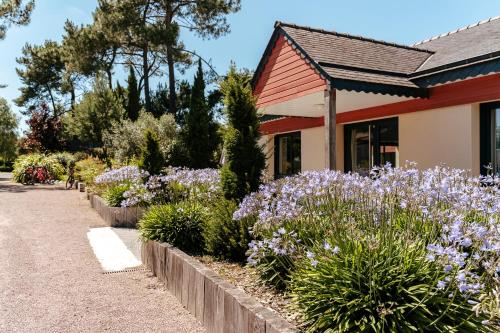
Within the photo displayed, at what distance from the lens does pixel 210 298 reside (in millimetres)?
3961

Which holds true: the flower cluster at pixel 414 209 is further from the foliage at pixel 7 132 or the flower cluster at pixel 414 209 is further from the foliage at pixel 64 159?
the foliage at pixel 7 132

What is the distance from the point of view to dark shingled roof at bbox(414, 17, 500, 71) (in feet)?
26.5

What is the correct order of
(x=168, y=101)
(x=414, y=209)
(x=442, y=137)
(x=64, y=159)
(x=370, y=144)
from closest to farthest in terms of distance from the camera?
(x=414, y=209) < (x=442, y=137) < (x=370, y=144) < (x=64, y=159) < (x=168, y=101)

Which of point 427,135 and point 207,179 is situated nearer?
point 207,179

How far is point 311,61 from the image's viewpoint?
28.2 feet

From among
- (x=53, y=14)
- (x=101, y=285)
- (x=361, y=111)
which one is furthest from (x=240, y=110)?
(x=53, y=14)

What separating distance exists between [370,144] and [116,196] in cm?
Answer: 706

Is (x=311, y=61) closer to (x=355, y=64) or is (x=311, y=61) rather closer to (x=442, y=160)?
(x=355, y=64)

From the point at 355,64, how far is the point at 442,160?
9.42 ft

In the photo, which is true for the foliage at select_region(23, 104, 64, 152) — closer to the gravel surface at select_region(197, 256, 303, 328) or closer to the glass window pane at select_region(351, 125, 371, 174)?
the glass window pane at select_region(351, 125, 371, 174)

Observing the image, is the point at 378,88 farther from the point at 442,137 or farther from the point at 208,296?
the point at 208,296

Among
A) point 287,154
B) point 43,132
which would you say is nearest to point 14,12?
point 43,132

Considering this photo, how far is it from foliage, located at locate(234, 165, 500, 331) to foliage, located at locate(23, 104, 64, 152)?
Answer: 89.9 ft

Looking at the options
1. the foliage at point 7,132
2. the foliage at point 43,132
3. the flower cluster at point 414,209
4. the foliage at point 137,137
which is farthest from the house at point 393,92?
the foliage at point 7,132
